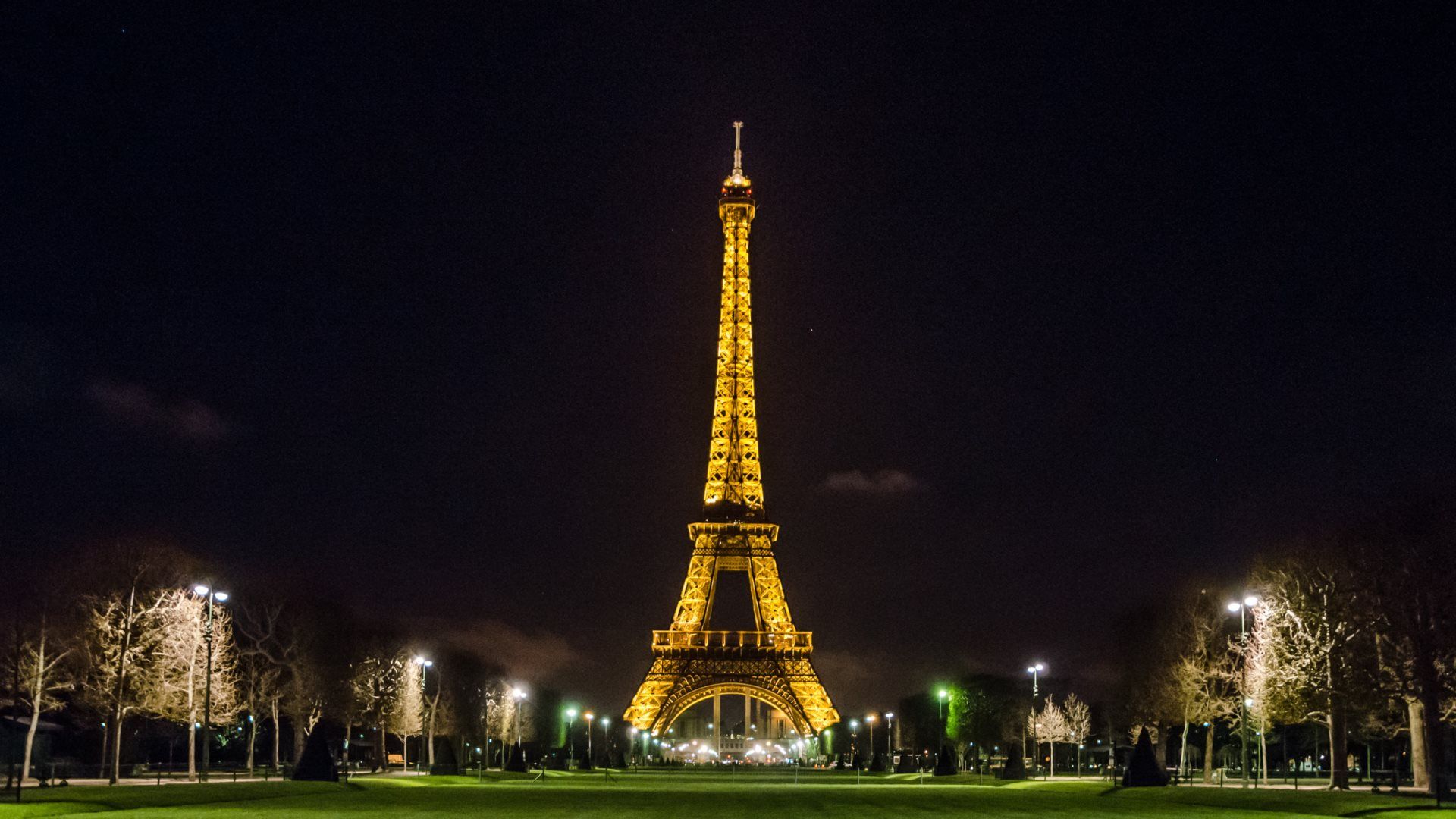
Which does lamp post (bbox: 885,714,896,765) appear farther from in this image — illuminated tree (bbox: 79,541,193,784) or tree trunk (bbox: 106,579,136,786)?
tree trunk (bbox: 106,579,136,786)

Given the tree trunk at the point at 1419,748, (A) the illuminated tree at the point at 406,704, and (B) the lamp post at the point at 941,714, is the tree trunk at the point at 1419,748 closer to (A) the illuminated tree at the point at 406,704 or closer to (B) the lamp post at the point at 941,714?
(B) the lamp post at the point at 941,714

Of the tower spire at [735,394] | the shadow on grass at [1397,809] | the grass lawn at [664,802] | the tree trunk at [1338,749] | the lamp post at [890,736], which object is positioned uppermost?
the tower spire at [735,394]

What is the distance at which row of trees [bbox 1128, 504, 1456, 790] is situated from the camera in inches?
2133

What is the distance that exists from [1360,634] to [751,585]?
6920cm

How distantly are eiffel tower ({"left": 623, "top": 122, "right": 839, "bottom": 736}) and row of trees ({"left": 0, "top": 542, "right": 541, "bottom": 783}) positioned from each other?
14150 mm

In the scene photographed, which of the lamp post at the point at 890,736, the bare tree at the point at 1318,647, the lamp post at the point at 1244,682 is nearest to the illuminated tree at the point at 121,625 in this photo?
the lamp post at the point at 1244,682

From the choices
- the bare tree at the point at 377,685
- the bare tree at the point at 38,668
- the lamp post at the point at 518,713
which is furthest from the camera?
the lamp post at the point at 518,713

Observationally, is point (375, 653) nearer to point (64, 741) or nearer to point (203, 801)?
point (64, 741)

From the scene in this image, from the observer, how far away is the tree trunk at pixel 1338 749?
6053 cm

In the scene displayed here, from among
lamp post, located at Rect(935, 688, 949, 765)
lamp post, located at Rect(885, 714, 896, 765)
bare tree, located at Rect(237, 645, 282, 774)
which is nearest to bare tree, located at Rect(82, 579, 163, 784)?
bare tree, located at Rect(237, 645, 282, 774)

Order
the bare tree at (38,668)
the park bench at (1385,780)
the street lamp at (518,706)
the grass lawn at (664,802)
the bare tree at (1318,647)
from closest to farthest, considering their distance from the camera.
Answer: the grass lawn at (664,802), the park bench at (1385,780), the bare tree at (1318,647), the bare tree at (38,668), the street lamp at (518,706)

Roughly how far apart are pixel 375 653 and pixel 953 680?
66.3 meters

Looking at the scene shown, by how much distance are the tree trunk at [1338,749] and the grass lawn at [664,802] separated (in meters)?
1.97

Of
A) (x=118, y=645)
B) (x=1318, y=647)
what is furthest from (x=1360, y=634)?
(x=118, y=645)
